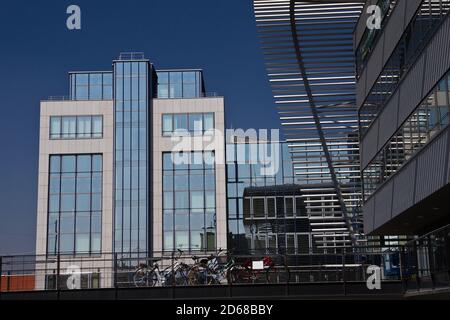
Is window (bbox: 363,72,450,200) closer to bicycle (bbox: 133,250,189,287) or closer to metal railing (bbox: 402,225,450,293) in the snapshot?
metal railing (bbox: 402,225,450,293)

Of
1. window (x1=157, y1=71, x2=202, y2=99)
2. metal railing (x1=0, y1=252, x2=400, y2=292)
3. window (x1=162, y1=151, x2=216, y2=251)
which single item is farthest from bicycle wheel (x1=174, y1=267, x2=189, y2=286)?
window (x1=157, y1=71, x2=202, y2=99)

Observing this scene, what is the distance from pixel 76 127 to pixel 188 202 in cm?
1187

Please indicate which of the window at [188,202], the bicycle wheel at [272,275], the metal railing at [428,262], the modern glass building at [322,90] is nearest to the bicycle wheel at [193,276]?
the bicycle wheel at [272,275]

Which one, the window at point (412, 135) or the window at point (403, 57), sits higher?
the window at point (403, 57)

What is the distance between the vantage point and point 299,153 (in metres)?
37.3

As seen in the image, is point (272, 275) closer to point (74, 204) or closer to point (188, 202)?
point (188, 202)

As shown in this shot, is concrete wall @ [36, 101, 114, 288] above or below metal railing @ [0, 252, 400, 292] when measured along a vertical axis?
above

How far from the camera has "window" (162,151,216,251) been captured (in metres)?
67.7

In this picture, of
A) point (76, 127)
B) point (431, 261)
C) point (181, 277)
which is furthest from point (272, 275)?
point (76, 127)

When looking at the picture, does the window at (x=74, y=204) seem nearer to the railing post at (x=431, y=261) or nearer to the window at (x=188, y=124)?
the window at (x=188, y=124)

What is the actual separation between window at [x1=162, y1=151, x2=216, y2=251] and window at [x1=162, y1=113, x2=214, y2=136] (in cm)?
193

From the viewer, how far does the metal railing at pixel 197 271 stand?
76.1 ft

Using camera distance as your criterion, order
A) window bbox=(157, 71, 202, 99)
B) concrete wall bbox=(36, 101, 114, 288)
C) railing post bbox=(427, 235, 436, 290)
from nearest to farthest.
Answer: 1. railing post bbox=(427, 235, 436, 290)
2. concrete wall bbox=(36, 101, 114, 288)
3. window bbox=(157, 71, 202, 99)

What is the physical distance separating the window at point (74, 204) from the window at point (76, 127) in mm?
1810
